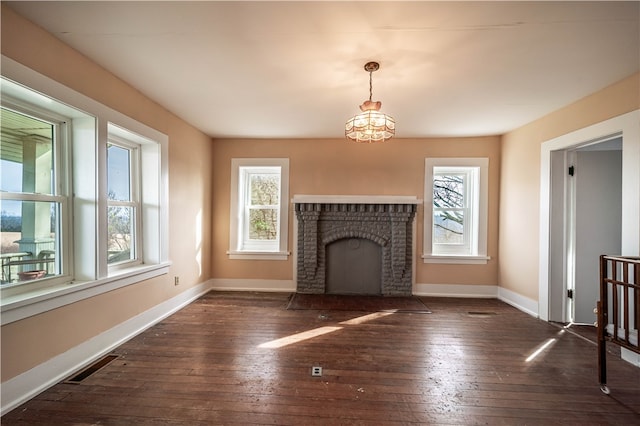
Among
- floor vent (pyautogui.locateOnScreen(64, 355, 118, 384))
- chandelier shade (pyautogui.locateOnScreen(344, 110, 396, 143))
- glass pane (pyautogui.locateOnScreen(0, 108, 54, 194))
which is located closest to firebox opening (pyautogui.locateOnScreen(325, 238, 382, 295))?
chandelier shade (pyautogui.locateOnScreen(344, 110, 396, 143))

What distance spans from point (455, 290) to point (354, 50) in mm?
3721

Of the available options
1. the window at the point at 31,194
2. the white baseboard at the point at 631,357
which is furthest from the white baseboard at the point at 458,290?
the window at the point at 31,194

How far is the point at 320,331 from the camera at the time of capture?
9.30 feet

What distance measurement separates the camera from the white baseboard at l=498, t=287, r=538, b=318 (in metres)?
3.38

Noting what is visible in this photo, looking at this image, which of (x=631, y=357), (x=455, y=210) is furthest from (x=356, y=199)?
(x=631, y=357)

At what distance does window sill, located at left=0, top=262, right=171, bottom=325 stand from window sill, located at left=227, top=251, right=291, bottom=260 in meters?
1.64

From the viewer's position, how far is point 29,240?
1973 mm

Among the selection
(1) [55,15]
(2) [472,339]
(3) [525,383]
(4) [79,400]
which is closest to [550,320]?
(2) [472,339]

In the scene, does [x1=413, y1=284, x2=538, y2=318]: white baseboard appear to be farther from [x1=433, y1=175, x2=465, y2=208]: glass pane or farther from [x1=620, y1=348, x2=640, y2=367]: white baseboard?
[x1=620, y1=348, x2=640, y2=367]: white baseboard

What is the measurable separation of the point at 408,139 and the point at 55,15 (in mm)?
3958

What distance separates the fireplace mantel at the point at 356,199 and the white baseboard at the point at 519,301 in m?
1.80

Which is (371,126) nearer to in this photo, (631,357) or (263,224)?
(263,224)

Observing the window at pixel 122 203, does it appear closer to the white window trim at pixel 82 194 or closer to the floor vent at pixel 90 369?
the white window trim at pixel 82 194

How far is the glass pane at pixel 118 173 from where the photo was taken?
2.68 m
